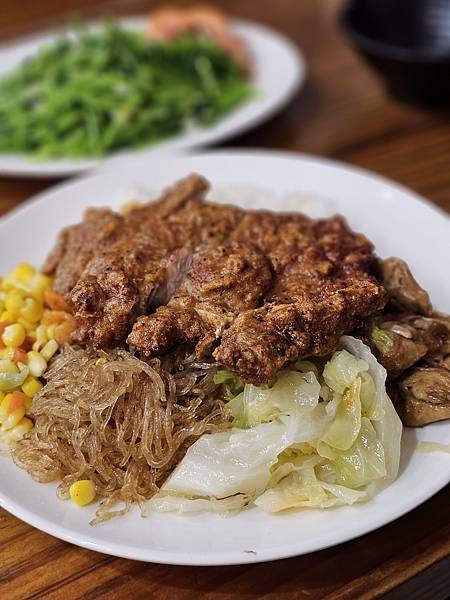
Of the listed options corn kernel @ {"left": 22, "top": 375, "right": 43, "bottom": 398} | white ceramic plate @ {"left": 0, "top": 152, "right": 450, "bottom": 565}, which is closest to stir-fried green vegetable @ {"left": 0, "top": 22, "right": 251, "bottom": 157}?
white ceramic plate @ {"left": 0, "top": 152, "right": 450, "bottom": 565}

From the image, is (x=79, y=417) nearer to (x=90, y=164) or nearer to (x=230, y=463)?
(x=230, y=463)

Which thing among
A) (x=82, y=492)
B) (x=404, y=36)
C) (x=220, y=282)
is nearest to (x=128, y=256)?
(x=220, y=282)

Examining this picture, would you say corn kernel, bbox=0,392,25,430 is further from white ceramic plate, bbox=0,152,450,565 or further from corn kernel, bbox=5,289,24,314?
corn kernel, bbox=5,289,24,314

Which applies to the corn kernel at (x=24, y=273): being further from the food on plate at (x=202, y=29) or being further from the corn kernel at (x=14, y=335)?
the food on plate at (x=202, y=29)

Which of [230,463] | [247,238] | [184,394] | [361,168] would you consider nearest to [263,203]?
[247,238]

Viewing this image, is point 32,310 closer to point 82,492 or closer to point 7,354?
point 7,354
